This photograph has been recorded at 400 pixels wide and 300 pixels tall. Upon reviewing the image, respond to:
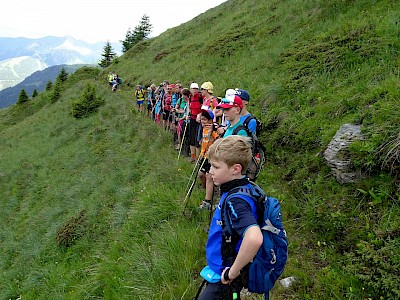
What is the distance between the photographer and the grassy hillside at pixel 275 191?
379 centimetres

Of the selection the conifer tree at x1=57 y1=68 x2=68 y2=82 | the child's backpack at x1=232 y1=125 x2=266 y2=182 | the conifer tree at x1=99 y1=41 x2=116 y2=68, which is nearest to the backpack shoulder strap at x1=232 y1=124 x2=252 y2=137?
the child's backpack at x1=232 y1=125 x2=266 y2=182

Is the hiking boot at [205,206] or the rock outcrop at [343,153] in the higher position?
the rock outcrop at [343,153]

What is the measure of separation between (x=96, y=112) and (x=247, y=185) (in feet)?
65.6

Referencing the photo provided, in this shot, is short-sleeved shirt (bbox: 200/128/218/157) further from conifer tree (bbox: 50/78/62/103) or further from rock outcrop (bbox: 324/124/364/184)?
conifer tree (bbox: 50/78/62/103)

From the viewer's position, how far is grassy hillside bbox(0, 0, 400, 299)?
3789 millimetres

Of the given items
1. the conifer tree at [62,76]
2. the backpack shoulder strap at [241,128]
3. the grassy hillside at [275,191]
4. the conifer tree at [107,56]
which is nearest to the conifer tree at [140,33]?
the conifer tree at [107,56]

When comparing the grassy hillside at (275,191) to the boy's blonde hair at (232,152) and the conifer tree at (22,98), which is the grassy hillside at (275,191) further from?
the conifer tree at (22,98)

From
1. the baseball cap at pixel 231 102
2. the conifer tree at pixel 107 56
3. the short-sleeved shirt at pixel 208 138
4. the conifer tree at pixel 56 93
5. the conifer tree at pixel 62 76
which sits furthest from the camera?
the conifer tree at pixel 107 56

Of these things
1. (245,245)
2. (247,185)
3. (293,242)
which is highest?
(247,185)

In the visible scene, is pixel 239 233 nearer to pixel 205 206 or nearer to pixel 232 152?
pixel 232 152

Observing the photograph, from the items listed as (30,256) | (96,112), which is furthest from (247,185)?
(96,112)

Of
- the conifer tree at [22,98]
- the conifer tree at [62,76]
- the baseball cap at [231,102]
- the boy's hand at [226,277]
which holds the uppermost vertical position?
the conifer tree at [62,76]

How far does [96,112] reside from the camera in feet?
68.1

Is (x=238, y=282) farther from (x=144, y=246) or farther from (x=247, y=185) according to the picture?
(x=144, y=246)
